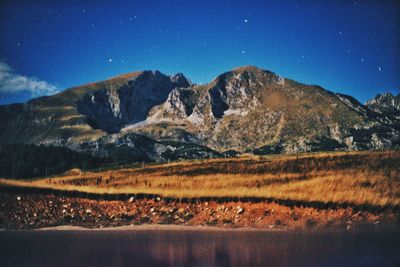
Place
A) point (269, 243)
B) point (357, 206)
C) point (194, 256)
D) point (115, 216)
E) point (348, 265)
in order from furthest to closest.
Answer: point (115, 216), point (357, 206), point (269, 243), point (194, 256), point (348, 265)

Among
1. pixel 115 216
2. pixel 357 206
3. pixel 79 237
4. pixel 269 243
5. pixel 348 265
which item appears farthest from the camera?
pixel 115 216

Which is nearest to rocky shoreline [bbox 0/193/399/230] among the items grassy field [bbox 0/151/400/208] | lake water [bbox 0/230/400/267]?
grassy field [bbox 0/151/400/208]

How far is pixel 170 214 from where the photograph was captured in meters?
20.2

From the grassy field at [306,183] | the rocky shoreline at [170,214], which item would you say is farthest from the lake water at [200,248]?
the grassy field at [306,183]

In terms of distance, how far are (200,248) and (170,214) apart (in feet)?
21.7

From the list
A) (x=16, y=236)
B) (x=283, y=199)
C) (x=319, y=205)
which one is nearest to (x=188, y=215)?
(x=283, y=199)

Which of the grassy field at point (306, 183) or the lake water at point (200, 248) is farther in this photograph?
the grassy field at point (306, 183)

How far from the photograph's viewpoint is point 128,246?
47.4 ft

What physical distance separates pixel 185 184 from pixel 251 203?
7.13m

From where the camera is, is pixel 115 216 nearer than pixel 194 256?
No

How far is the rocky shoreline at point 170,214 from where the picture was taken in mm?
18047

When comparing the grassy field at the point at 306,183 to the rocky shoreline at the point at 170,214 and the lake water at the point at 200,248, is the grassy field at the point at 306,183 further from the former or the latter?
the lake water at the point at 200,248

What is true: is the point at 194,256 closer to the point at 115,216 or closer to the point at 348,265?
the point at 348,265

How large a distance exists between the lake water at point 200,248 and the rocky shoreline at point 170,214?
Result: 1731 mm
